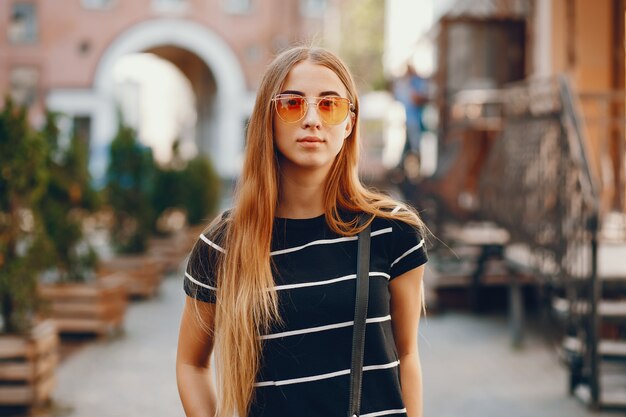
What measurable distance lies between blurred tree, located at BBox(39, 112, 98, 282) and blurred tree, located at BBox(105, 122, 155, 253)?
236cm

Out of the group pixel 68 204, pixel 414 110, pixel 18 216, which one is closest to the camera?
pixel 18 216

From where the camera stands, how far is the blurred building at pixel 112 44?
110 feet

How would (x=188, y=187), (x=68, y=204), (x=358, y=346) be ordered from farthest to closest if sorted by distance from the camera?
(x=188, y=187) < (x=68, y=204) < (x=358, y=346)

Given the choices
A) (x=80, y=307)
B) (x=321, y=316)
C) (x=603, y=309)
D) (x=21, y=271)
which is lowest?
(x=80, y=307)

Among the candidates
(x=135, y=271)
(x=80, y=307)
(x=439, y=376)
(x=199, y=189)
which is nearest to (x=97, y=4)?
(x=199, y=189)

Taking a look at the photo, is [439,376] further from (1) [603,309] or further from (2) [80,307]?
(2) [80,307]

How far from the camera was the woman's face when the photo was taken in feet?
7.50

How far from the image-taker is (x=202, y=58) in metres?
35.2

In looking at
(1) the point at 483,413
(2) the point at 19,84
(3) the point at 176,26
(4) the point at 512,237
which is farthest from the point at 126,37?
(1) the point at 483,413

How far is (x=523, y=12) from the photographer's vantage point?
12602mm

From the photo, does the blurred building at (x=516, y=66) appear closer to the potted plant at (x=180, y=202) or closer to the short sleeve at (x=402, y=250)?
the potted plant at (x=180, y=202)

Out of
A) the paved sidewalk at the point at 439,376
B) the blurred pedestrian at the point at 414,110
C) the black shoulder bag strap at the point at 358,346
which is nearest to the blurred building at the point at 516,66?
the blurred pedestrian at the point at 414,110

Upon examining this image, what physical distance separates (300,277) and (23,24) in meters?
33.5

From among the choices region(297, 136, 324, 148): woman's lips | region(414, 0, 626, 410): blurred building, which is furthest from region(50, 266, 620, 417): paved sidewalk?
region(297, 136, 324, 148): woman's lips
